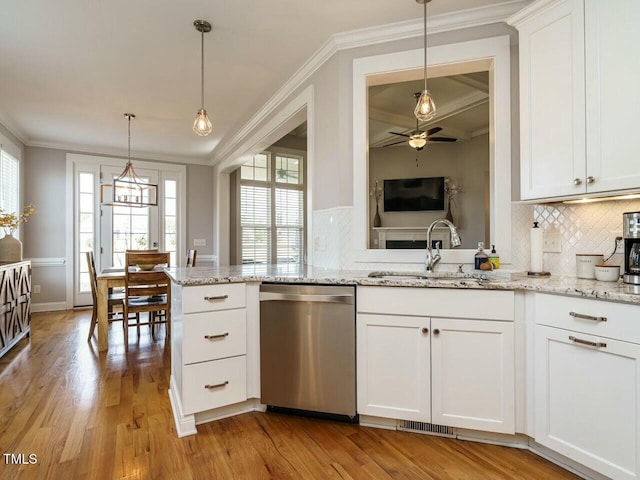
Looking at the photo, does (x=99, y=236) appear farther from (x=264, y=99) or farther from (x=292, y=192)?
(x=264, y=99)

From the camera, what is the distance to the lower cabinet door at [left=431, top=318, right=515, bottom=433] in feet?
5.72

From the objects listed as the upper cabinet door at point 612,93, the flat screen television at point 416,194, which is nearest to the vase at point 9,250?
the flat screen television at point 416,194

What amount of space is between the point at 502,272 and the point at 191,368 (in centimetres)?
192

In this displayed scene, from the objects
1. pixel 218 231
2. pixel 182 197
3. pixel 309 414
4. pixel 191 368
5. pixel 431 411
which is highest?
pixel 182 197

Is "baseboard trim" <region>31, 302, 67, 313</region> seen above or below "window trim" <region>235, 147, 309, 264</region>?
below

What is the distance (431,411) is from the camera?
1838 millimetres

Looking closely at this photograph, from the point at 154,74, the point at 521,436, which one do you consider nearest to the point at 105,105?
the point at 154,74

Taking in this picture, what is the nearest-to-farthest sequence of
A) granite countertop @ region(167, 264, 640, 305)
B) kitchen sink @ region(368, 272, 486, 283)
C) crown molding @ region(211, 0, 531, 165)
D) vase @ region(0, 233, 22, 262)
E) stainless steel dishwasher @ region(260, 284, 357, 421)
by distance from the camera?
granite countertop @ region(167, 264, 640, 305) < stainless steel dishwasher @ region(260, 284, 357, 421) < kitchen sink @ region(368, 272, 486, 283) < crown molding @ region(211, 0, 531, 165) < vase @ region(0, 233, 22, 262)

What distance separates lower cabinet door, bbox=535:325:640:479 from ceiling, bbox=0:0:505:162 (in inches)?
81.0

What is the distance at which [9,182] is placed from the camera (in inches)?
175

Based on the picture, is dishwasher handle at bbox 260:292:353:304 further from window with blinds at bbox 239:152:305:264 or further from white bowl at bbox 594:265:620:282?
window with blinds at bbox 239:152:305:264

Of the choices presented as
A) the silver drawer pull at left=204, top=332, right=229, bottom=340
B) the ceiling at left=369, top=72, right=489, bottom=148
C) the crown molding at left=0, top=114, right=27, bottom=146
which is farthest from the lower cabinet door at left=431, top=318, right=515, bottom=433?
the crown molding at left=0, top=114, right=27, bottom=146

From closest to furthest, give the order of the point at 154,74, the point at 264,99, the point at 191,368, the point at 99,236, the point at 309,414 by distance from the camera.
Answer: the point at 191,368
the point at 309,414
the point at 154,74
the point at 264,99
the point at 99,236

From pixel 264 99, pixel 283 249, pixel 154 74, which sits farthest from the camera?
pixel 283 249
